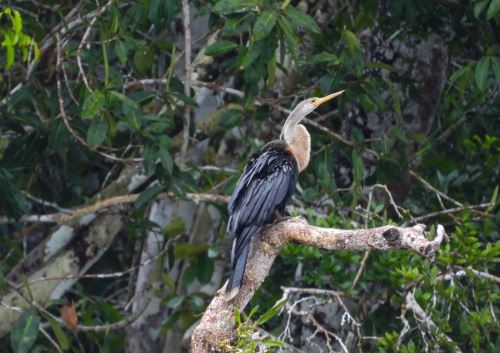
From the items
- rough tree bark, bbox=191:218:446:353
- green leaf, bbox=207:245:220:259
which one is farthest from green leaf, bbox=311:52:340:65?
rough tree bark, bbox=191:218:446:353

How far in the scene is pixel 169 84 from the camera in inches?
271

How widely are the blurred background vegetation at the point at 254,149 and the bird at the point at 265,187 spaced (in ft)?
1.16

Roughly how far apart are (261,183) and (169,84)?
1.20m

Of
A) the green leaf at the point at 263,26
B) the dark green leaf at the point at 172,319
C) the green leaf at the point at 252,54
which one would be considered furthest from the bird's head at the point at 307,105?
the dark green leaf at the point at 172,319

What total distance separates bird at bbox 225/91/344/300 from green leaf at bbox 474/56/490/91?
0.67 metres

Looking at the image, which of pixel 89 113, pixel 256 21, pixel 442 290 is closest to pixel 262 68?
pixel 256 21

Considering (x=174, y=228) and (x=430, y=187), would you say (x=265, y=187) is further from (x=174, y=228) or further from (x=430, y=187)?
(x=174, y=228)

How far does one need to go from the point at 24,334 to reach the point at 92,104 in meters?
1.36

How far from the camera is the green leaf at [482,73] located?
6449mm

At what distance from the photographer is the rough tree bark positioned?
460 centimetres

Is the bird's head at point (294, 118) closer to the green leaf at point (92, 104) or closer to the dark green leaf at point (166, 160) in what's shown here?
the dark green leaf at point (166, 160)

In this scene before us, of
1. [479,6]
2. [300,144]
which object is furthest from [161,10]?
[479,6]

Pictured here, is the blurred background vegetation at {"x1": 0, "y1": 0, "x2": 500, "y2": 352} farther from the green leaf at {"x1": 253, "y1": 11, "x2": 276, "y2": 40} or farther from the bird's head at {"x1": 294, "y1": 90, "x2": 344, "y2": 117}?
the bird's head at {"x1": 294, "y1": 90, "x2": 344, "y2": 117}

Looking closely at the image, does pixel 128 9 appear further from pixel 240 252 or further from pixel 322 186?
pixel 240 252
